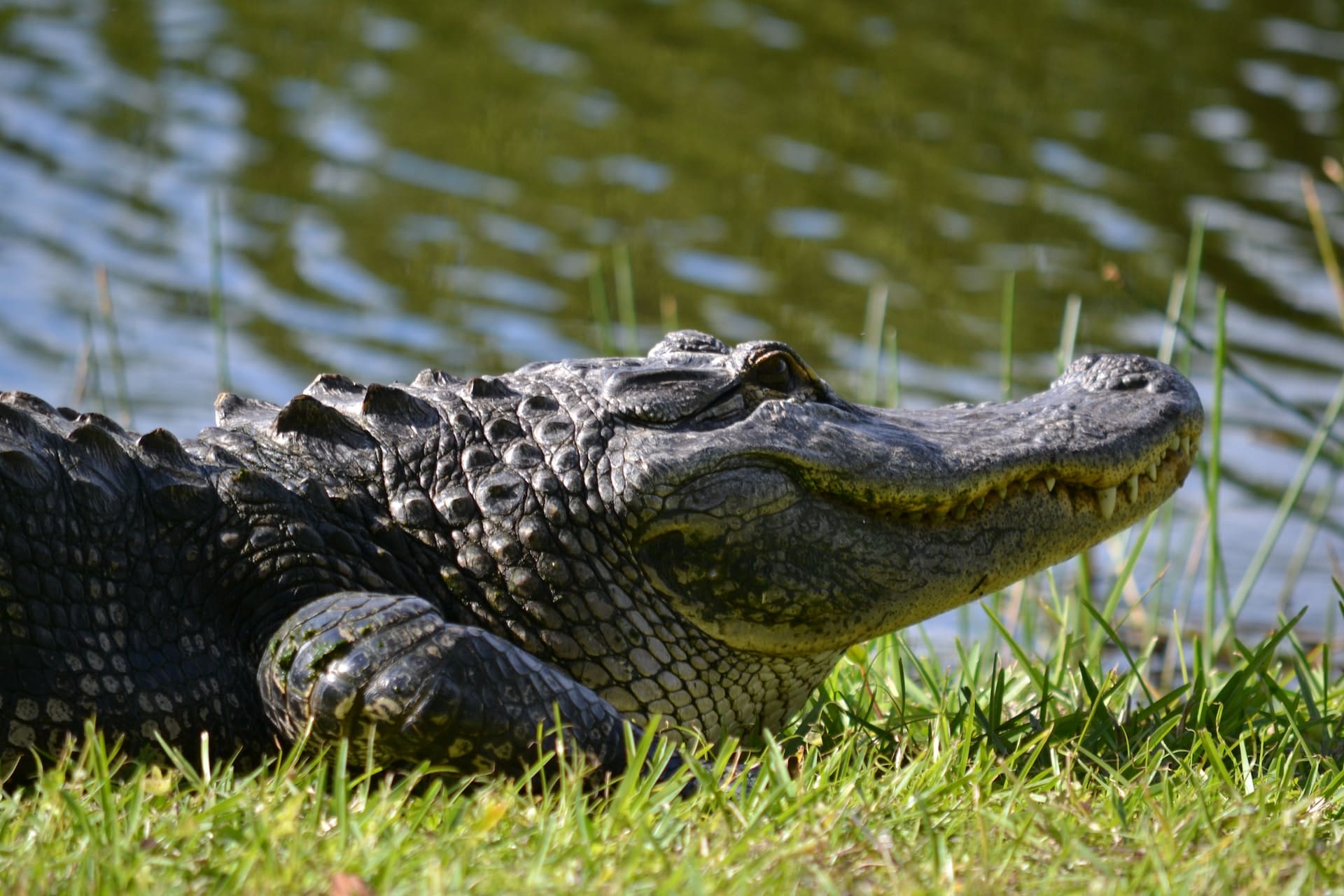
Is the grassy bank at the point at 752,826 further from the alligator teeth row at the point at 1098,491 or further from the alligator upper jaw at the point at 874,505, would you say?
the alligator teeth row at the point at 1098,491

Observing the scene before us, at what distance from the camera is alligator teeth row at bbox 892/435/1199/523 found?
128 inches

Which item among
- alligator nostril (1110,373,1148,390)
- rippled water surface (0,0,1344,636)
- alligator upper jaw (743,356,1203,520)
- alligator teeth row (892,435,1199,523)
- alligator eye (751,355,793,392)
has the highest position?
alligator eye (751,355,793,392)

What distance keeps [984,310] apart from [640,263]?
196 centimetres

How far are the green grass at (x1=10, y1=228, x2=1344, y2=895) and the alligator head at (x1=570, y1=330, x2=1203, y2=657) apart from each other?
0.75 ft

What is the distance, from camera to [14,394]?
9.68 feet

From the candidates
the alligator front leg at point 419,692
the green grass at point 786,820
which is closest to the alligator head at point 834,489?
the green grass at point 786,820

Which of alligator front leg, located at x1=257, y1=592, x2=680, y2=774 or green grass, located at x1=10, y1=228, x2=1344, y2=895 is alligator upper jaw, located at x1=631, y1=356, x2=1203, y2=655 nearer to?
green grass, located at x1=10, y1=228, x2=1344, y2=895

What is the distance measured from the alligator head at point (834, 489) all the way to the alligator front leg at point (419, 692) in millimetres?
441

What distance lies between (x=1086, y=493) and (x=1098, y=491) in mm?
23

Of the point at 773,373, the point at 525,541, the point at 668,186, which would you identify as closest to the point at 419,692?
the point at 525,541

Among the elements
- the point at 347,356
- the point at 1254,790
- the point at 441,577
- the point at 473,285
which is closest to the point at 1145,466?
the point at 1254,790

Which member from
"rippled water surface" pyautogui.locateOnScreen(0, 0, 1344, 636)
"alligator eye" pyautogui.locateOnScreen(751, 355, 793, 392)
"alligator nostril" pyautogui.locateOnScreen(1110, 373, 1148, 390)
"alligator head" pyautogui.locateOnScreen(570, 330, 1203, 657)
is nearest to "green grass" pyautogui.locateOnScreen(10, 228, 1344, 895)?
"alligator head" pyautogui.locateOnScreen(570, 330, 1203, 657)

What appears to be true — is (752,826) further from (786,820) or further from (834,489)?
(834,489)

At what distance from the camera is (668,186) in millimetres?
10492
